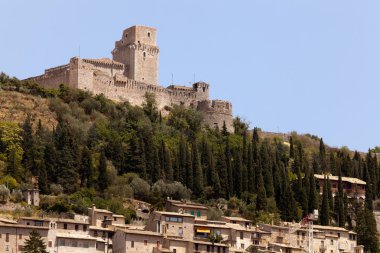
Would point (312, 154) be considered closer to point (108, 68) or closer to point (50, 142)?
point (108, 68)

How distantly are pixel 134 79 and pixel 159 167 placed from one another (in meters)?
24.9

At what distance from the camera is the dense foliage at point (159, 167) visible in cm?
8588

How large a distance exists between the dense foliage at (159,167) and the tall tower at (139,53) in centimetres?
1073

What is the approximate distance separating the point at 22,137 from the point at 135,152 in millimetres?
7949

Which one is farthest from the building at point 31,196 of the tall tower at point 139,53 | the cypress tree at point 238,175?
the tall tower at point 139,53

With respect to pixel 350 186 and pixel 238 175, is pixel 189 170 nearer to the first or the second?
pixel 238 175

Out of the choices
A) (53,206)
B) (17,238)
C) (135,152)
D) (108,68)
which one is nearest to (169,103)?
(108,68)

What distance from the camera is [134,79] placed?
114 meters

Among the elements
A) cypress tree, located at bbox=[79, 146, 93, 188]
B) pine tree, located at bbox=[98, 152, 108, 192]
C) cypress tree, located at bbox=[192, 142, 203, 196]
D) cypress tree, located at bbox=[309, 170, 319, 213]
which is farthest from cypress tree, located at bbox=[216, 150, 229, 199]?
cypress tree, located at bbox=[79, 146, 93, 188]

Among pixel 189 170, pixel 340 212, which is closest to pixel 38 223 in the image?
pixel 189 170

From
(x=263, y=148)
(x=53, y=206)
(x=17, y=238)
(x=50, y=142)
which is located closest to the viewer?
(x=17, y=238)

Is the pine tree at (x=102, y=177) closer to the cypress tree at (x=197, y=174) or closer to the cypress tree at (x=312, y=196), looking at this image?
the cypress tree at (x=197, y=174)

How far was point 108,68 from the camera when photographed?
4444 inches

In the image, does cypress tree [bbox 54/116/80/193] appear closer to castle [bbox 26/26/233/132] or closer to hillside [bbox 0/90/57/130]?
hillside [bbox 0/90/57/130]
